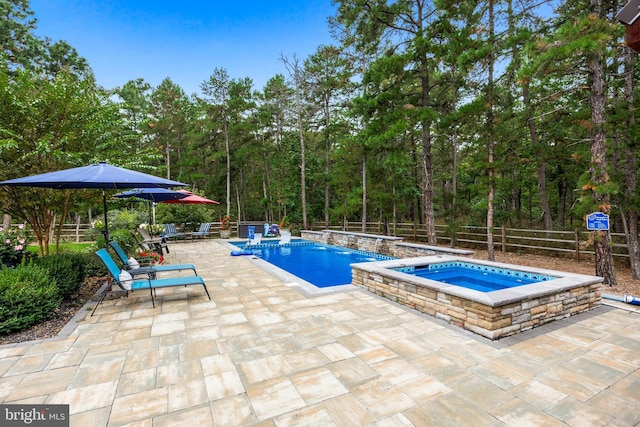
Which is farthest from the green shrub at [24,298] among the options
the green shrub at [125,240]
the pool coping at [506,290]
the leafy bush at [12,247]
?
the pool coping at [506,290]

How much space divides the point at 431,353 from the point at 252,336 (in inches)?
79.5

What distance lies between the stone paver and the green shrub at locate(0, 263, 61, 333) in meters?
0.47

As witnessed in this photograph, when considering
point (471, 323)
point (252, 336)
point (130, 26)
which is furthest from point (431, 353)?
point (130, 26)

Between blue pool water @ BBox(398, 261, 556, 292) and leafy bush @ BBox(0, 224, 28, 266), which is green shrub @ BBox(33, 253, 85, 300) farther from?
blue pool water @ BBox(398, 261, 556, 292)

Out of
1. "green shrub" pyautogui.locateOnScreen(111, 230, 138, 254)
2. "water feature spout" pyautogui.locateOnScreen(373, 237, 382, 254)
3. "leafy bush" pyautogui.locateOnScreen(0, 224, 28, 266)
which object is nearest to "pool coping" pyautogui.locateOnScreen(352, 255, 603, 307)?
"water feature spout" pyautogui.locateOnScreen(373, 237, 382, 254)

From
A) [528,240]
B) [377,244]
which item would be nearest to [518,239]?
[528,240]

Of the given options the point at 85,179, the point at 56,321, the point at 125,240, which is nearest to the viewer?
the point at 85,179

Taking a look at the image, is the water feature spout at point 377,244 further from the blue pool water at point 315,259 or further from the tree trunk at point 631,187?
the tree trunk at point 631,187

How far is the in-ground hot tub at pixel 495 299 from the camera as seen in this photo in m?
3.62

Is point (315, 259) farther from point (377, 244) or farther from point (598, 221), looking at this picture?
point (598, 221)

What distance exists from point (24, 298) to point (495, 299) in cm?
575

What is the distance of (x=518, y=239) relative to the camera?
11.4m

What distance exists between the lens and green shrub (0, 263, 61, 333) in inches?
144

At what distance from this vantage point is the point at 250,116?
68.0ft
